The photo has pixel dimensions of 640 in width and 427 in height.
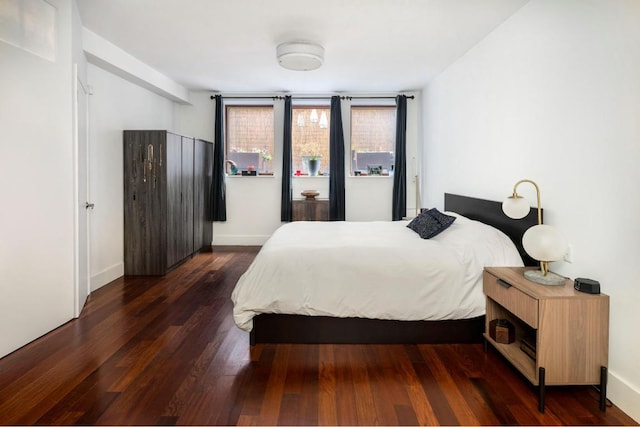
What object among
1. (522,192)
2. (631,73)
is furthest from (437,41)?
(631,73)

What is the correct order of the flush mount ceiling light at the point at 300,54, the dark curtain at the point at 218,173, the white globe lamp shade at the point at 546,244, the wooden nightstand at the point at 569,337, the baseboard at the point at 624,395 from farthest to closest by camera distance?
1. the dark curtain at the point at 218,173
2. the flush mount ceiling light at the point at 300,54
3. the white globe lamp shade at the point at 546,244
4. the wooden nightstand at the point at 569,337
5. the baseboard at the point at 624,395

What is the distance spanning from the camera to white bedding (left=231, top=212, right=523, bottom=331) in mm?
2600

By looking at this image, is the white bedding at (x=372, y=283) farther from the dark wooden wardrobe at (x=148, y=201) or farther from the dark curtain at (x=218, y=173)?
the dark curtain at (x=218, y=173)

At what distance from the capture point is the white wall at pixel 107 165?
412 cm

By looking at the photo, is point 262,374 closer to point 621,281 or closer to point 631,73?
point 621,281

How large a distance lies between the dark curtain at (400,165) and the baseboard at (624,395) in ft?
13.8

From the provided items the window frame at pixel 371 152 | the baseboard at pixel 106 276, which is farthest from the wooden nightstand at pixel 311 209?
the baseboard at pixel 106 276

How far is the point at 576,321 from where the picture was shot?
198cm

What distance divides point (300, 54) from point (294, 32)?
0.22m

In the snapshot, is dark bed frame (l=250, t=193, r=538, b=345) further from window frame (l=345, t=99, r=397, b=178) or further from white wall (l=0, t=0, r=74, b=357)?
window frame (l=345, t=99, r=397, b=178)

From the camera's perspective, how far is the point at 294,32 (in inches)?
142

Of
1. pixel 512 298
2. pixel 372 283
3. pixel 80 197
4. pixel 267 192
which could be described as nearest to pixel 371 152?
pixel 267 192

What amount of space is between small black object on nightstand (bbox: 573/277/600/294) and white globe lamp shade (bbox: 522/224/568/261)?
157 mm

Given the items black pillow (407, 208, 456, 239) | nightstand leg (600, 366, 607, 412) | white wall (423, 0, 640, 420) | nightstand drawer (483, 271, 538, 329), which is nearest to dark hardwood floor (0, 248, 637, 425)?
nightstand leg (600, 366, 607, 412)
